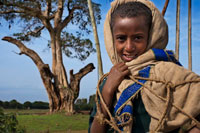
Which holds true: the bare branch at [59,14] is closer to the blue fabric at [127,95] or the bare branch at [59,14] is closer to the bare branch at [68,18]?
the bare branch at [68,18]

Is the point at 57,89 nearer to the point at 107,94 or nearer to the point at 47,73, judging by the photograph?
the point at 47,73

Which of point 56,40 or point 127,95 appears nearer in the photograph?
point 127,95

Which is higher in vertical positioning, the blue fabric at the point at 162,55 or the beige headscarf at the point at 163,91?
the blue fabric at the point at 162,55

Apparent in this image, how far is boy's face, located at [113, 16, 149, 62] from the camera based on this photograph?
1.38 metres

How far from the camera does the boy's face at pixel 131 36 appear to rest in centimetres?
138

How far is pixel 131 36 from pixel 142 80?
258mm

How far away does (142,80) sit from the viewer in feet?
4.46

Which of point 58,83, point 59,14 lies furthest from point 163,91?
point 59,14

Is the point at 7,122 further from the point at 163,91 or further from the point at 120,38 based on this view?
the point at 163,91

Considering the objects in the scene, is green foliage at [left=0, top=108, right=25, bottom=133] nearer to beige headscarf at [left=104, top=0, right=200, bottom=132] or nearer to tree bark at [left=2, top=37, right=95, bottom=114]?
beige headscarf at [left=104, top=0, right=200, bottom=132]

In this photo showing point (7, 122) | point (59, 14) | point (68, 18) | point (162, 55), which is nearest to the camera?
point (162, 55)

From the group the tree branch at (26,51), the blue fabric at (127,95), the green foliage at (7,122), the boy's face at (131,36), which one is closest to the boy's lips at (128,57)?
the boy's face at (131,36)

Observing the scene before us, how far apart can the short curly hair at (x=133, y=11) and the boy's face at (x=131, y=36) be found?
0.09 ft

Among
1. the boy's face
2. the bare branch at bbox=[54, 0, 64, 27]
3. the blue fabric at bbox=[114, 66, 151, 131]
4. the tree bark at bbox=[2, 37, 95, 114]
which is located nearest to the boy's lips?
the boy's face
